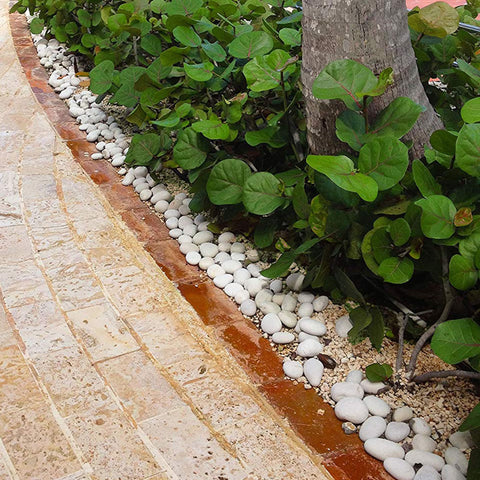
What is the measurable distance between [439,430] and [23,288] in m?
1.49

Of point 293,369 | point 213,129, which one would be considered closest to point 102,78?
→ point 213,129

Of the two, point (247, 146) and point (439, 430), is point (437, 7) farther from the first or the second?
point (439, 430)

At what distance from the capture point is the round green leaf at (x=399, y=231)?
1.94m

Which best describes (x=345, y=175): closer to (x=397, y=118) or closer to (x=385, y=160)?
(x=385, y=160)

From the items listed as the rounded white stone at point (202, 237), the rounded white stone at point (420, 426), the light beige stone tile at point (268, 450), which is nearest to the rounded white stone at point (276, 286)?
the rounded white stone at point (202, 237)

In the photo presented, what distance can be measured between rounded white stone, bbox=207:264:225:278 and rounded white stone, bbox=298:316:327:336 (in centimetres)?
45

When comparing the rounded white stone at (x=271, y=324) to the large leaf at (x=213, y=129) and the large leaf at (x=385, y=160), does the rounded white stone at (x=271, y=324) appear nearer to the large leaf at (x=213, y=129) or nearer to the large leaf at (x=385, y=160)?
the large leaf at (x=385, y=160)

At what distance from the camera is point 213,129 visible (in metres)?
2.57

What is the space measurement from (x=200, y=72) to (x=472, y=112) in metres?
1.09

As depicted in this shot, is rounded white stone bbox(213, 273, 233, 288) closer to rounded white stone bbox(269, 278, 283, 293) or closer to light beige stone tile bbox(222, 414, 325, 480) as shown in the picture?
rounded white stone bbox(269, 278, 283, 293)

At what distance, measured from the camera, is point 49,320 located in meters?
2.28

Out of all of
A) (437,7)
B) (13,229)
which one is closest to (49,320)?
(13,229)

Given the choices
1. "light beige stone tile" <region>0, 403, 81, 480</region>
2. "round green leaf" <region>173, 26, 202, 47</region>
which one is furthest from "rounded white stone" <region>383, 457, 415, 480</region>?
"round green leaf" <region>173, 26, 202, 47</region>

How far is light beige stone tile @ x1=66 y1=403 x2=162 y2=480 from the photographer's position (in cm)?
172
